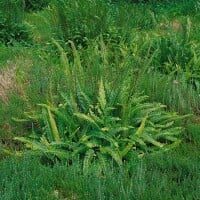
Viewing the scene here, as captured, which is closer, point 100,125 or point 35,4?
point 100,125

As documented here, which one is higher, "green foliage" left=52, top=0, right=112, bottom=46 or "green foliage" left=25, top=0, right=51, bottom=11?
"green foliage" left=52, top=0, right=112, bottom=46

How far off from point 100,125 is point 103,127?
0.04 meters

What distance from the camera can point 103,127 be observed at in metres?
5.19

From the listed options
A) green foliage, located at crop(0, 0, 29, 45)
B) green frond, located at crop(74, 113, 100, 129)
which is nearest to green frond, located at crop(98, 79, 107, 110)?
green frond, located at crop(74, 113, 100, 129)

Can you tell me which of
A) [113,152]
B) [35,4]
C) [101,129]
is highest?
[101,129]

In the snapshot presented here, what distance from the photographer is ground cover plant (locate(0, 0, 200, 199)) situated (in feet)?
13.9

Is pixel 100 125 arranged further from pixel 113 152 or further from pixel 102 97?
pixel 113 152

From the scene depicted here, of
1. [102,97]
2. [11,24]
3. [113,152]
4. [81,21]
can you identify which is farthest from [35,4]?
[113,152]

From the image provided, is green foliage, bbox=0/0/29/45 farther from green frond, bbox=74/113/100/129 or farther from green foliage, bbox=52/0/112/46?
green frond, bbox=74/113/100/129

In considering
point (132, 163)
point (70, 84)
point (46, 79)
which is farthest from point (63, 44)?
point (132, 163)

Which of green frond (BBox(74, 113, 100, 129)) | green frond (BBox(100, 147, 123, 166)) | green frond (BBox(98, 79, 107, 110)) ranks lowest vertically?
green frond (BBox(100, 147, 123, 166))

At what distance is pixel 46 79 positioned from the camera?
609 centimetres

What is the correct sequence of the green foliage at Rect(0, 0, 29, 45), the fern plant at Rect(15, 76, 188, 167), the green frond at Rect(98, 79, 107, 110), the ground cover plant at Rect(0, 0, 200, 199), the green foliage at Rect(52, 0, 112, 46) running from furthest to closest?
the green foliage at Rect(0, 0, 29, 45) < the green foliage at Rect(52, 0, 112, 46) < the green frond at Rect(98, 79, 107, 110) < the fern plant at Rect(15, 76, 188, 167) < the ground cover plant at Rect(0, 0, 200, 199)

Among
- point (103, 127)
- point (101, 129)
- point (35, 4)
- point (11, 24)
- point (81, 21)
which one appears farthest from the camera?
point (35, 4)
